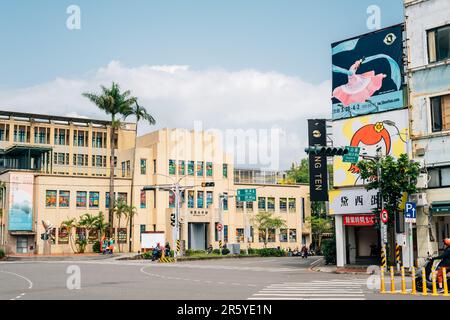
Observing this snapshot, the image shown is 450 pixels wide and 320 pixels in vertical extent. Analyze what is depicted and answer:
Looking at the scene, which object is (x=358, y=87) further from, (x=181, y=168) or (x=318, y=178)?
(x=181, y=168)

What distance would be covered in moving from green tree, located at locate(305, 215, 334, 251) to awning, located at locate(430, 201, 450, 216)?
4770 cm

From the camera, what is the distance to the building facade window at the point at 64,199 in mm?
68062

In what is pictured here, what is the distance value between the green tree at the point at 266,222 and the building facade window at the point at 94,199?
65.7ft

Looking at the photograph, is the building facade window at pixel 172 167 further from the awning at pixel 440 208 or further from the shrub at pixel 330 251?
the awning at pixel 440 208

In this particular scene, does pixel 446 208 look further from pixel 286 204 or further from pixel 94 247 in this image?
pixel 286 204

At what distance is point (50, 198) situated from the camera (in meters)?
67.4

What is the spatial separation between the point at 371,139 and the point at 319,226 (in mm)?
45160

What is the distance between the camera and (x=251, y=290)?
22078 millimetres

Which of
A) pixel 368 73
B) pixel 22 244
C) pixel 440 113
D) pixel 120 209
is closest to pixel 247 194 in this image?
pixel 120 209

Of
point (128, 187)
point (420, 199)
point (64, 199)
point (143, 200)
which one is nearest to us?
point (420, 199)

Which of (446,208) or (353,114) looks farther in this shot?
(353,114)

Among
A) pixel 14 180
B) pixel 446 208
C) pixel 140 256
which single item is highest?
pixel 14 180
